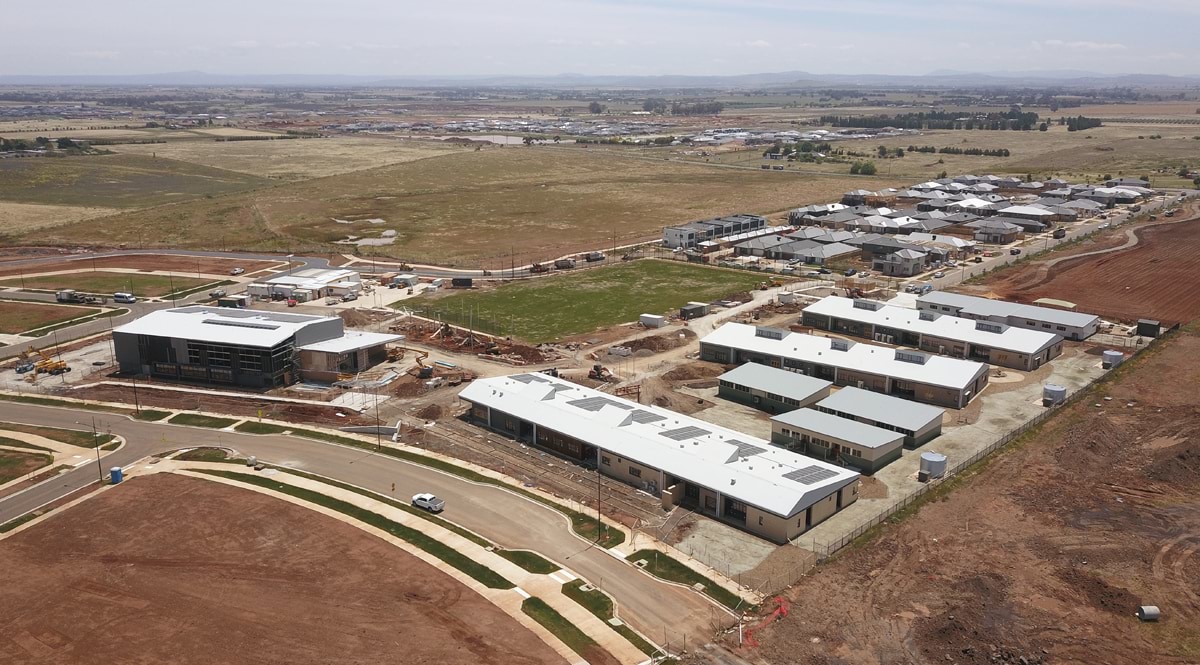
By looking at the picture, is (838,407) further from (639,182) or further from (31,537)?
(639,182)

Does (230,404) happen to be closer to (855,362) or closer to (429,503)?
(429,503)

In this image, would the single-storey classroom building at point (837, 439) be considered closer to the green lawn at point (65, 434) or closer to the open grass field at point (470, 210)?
the green lawn at point (65, 434)

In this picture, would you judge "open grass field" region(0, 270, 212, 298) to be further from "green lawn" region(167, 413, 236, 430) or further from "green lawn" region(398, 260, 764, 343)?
"green lawn" region(167, 413, 236, 430)

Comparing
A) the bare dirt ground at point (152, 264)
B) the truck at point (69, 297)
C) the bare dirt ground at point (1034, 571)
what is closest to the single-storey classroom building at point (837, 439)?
the bare dirt ground at point (1034, 571)

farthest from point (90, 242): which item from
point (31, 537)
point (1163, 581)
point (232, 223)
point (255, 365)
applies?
point (1163, 581)

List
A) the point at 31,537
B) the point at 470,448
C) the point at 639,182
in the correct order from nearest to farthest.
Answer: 1. the point at 31,537
2. the point at 470,448
3. the point at 639,182

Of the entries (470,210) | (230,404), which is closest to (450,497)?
(230,404)

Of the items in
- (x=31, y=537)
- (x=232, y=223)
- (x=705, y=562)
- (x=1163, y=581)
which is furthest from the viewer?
(x=232, y=223)
